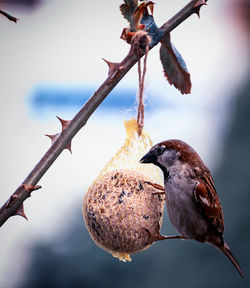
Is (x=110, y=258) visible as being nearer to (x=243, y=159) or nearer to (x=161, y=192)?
(x=243, y=159)

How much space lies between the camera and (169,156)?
1.72m

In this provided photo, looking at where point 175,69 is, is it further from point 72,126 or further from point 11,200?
point 11,200

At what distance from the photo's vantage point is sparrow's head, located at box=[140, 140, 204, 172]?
1714mm

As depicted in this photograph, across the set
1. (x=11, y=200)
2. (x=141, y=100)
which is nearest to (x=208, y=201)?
(x=141, y=100)

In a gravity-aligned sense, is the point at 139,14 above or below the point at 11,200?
above

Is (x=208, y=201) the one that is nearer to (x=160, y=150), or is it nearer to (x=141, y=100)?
(x=160, y=150)

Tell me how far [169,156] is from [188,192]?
150mm

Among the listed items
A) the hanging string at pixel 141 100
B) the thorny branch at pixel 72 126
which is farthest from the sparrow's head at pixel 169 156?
the thorny branch at pixel 72 126

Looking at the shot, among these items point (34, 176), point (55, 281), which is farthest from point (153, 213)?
point (55, 281)

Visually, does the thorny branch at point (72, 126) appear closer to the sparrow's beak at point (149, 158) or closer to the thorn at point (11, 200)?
the thorn at point (11, 200)

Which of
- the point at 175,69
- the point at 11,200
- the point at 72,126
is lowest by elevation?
the point at 11,200

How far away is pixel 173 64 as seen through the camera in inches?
68.3

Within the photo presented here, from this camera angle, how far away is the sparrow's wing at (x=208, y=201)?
5.48 feet

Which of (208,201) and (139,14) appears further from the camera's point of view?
(208,201)
